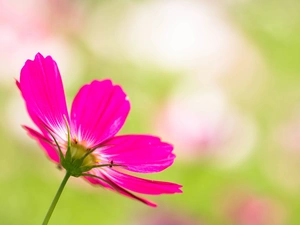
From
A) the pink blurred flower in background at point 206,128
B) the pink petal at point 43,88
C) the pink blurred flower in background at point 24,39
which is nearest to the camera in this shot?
the pink petal at point 43,88

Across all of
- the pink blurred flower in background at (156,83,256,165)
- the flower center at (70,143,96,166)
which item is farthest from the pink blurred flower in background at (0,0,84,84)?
the flower center at (70,143,96,166)

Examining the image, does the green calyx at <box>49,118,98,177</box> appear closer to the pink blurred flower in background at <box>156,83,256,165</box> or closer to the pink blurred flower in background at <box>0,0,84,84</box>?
the pink blurred flower in background at <box>156,83,256,165</box>

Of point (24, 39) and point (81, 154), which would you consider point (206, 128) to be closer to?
point (24, 39)

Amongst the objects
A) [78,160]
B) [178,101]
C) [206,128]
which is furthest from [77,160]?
[178,101]

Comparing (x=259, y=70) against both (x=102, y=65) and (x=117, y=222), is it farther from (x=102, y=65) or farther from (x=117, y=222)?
(x=117, y=222)

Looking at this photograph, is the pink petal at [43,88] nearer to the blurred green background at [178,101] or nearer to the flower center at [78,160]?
the flower center at [78,160]

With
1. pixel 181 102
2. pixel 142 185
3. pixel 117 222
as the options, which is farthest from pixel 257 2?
pixel 142 185

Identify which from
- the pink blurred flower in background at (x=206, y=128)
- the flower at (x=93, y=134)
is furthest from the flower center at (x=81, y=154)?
the pink blurred flower in background at (x=206, y=128)
